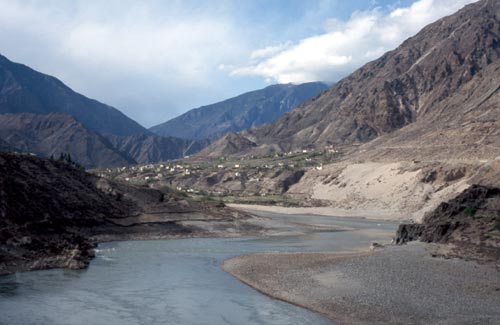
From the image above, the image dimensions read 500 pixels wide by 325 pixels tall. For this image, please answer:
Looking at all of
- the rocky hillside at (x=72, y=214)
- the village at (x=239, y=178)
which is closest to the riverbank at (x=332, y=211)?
the village at (x=239, y=178)

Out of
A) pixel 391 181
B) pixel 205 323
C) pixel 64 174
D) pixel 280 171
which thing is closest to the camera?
pixel 205 323

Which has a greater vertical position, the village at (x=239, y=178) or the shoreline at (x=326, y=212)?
the village at (x=239, y=178)

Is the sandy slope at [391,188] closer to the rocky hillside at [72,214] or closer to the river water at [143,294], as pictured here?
the rocky hillside at [72,214]

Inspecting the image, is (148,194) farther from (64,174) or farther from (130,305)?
(130,305)

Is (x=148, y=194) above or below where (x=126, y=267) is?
above

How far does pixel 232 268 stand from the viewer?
1615 inches

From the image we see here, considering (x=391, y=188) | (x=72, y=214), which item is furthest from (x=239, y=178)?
(x=72, y=214)

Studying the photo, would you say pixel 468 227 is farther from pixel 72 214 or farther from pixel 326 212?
pixel 326 212

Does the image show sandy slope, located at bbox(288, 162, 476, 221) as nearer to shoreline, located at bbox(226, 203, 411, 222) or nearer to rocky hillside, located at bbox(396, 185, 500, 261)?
shoreline, located at bbox(226, 203, 411, 222)

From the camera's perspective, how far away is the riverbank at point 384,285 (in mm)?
25766

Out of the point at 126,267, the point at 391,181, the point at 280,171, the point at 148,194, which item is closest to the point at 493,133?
the point at 391,181

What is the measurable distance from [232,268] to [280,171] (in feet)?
386

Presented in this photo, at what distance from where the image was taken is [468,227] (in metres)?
46.6

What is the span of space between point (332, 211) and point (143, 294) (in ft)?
257
